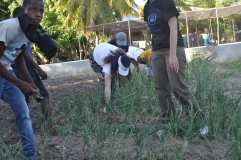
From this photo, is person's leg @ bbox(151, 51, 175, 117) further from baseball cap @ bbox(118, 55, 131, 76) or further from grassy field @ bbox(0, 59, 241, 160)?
baseball cap @ bbox(118, 55, 131, 76)

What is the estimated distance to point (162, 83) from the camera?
18.3 ft

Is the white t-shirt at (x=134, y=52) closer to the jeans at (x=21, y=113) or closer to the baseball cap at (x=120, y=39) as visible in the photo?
the baseball cap at (x=120, y=39)

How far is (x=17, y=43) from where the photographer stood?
4.18 metres

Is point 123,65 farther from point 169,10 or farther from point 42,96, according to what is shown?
point 169,10

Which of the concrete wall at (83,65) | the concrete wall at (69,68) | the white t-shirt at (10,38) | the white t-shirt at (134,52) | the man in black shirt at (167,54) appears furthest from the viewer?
the concrete wall at (69,68)

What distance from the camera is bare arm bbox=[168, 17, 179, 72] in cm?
513

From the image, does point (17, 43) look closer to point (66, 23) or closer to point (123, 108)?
point (123, 108)

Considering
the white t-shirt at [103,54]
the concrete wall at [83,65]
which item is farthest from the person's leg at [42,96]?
the concrete wall at [83,65]

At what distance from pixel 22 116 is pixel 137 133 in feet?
3.31

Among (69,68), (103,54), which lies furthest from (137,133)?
(69,68)

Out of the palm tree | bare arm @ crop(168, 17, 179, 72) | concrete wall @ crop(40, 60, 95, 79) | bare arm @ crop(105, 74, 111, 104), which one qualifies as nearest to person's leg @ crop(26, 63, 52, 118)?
bare arm @ crop(105, 74, 111, 104)

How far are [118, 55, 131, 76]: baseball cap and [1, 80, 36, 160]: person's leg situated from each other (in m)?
3.10

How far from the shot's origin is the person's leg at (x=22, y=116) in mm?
3900

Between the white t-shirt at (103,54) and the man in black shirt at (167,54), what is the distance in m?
1.55
